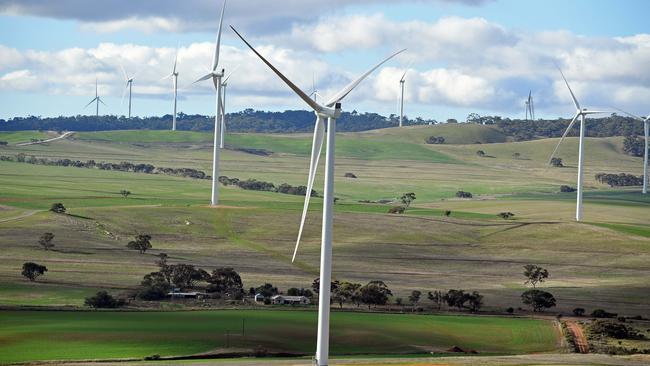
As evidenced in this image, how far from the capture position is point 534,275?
10444 centimetres

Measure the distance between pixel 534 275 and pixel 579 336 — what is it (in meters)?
26.5

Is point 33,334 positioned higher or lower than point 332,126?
lower

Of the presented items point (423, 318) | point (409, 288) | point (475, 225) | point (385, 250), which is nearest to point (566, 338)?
point (423, 318)

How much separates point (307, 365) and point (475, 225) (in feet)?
252

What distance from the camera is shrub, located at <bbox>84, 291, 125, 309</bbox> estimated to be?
81438mm

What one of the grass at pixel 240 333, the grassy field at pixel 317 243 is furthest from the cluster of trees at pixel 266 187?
the grass at pixel 240 333

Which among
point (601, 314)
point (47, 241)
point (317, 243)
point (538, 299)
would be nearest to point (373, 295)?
point (538, 299)

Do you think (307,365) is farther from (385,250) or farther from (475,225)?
(475,225)

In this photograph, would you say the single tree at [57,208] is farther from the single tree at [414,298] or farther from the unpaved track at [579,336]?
the unpaved track at [579,336]

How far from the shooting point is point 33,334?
67.1 m

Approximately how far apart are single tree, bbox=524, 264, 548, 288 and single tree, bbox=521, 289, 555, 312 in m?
8.69

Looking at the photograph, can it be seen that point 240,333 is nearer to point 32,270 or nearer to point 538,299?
point 32,270

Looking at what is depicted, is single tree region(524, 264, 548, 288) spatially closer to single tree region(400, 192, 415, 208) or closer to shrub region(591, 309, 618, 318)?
shrub region(591, 309, 618, 318)

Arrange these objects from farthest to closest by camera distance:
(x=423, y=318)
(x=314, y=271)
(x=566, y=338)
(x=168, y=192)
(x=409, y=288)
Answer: (x=168, y=192), (x=314, y=271), (x=409, y=288), (x=423, y=318), (x=566, y=338)
